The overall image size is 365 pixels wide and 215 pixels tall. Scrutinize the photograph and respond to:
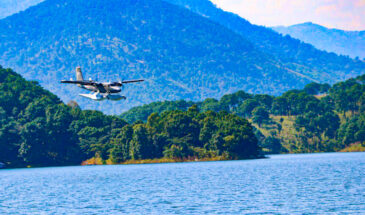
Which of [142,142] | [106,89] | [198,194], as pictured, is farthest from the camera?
[142,142]

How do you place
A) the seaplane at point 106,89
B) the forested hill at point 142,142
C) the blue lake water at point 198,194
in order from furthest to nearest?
the forested hill at point 142,142 < the seaplane at point 106,89 < the blue lake water at point 198,194

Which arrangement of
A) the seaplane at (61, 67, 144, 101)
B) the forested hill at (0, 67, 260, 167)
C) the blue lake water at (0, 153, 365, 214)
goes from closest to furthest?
the blue lake water at (0, 153, 365, 214)
the seaplane at (61, 67, 144, 101)
the forested hill at (0, 67, 260, 167)

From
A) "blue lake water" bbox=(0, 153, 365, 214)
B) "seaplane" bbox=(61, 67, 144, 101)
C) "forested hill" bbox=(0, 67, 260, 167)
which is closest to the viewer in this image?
"blue lake water" bbox=(0, 153, 365, 214)

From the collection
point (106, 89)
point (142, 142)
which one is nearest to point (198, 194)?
point (106, 89)

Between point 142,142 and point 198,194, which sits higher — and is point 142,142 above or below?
above

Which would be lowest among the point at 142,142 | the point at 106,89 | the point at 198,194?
the point at 198,194

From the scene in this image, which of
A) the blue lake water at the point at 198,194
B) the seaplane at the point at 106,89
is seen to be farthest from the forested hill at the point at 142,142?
the seaplane at the point at 106,89

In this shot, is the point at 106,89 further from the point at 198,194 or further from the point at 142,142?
the point at 142,142

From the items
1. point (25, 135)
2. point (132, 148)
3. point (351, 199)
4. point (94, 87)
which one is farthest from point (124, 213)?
point (25, 135)

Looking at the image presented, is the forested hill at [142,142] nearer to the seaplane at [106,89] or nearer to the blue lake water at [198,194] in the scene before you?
the blue lake water at [198,194]

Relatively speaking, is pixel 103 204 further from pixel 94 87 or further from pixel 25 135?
pixel 25 135

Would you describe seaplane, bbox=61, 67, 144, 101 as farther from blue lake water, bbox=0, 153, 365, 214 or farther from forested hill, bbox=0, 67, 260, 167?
forested hill, bbox=0, 67, 260, 167

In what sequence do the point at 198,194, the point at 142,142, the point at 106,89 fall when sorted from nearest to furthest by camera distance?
the point at 106,89 → the point at 198,194 → the point at 142,142

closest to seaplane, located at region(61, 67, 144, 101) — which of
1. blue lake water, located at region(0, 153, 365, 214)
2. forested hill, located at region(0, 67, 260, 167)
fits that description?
blue lake water, located at region(0, 153, 365, 214)
